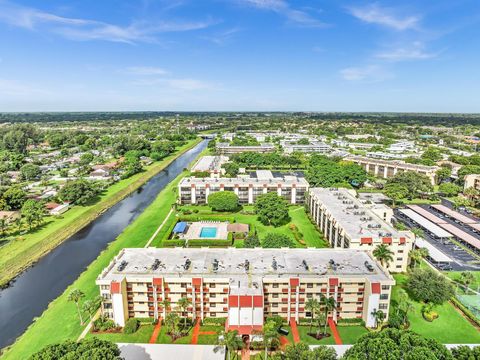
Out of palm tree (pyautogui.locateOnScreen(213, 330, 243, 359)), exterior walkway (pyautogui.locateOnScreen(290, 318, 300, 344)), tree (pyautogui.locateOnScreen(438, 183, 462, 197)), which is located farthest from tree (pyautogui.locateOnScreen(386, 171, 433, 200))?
palm tree (pyautogui.locateOnScreen(213, 330, 243, 359))

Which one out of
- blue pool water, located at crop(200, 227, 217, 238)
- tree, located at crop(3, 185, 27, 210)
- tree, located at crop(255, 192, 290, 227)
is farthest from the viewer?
tree, located at crop(3, 185, 27, 210)

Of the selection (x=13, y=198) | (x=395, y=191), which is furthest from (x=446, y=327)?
(x=13, y=198)

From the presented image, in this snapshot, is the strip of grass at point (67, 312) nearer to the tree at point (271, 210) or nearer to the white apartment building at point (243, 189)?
the white apartment building at point (243, 189)

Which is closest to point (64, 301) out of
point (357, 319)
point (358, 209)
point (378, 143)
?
point (357, 319)

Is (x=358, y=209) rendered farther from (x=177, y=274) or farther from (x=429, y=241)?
(x=177, y=274)

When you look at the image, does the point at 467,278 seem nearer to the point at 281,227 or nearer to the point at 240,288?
the point at 240,288

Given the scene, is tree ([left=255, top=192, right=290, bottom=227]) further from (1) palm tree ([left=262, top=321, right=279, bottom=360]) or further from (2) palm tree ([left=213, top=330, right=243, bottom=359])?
(2) palm tree ([left=213, top=330, right=243, bottom=359])
